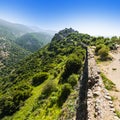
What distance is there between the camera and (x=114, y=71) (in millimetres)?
37281

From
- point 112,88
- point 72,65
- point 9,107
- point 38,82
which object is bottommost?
point 9,107

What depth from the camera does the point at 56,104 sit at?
1622 inches

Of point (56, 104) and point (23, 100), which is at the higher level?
point (56, 104)

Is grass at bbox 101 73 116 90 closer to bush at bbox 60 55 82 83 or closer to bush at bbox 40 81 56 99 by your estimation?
bush at bbox 60 55 82 83

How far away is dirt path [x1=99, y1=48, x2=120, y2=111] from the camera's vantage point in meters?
24.9

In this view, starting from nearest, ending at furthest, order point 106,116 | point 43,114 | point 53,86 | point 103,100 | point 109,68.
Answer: point 106,116, point 103,100, point 109,68, point 43,114, point 53,86

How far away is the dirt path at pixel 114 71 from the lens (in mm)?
24898

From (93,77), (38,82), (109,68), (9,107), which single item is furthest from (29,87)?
(93,77)

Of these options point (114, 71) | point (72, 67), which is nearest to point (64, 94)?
point (114, 71)

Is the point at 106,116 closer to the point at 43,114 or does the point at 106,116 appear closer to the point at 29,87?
the point at 43,114

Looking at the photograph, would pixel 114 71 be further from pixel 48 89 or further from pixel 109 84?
pixel 48 89

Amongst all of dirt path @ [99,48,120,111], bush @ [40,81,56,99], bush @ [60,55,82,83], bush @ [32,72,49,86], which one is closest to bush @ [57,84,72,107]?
dirt path @ [99,48,120,111]

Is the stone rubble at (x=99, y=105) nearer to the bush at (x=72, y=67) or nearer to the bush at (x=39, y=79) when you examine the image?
the bush at (x=72, y=67)

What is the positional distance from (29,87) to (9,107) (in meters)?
10.3
